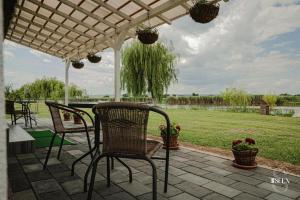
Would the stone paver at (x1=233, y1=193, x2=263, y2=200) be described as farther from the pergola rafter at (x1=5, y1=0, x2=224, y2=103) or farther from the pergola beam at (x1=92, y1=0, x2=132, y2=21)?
the pergola beam at (x1=92, y1=0, x2=132, y2=21)

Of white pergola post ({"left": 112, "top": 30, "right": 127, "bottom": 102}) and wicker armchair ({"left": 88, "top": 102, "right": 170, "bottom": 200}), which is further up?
white pergola post ({"left": 112, "top": 30, "right": 127, "bottom": 102})

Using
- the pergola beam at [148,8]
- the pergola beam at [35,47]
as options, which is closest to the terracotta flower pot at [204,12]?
the pergola beam at [148,8]

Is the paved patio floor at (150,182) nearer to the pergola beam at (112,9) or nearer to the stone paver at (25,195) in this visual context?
the stone paver at (25,195)

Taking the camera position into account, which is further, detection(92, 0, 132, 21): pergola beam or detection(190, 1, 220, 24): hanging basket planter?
detection(92, 0, 132, 21): pergola beam

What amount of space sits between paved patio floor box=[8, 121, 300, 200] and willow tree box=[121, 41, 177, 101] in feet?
35.0

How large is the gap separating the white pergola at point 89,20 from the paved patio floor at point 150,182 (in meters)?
3.00

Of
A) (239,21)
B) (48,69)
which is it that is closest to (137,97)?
(239,21)

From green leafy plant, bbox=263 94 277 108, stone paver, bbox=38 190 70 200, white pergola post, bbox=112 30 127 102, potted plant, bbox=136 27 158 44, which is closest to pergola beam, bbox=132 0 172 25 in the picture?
potted plant, bbox=136 27 158 44

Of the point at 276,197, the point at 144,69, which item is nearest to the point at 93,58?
the point at 144,69

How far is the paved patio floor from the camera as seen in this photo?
2418 mm

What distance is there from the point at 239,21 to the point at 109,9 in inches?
260

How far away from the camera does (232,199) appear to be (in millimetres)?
2357
